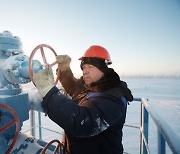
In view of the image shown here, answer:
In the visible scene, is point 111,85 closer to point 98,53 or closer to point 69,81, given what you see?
point 98,53

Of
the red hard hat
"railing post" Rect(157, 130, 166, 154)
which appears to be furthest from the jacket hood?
"railing post" Rect(157, 130, 166, 154)

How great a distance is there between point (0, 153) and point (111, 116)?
0.90m

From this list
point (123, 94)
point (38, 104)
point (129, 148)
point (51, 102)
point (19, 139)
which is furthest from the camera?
point (129, 148)

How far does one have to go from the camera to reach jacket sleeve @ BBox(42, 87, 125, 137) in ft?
3.28

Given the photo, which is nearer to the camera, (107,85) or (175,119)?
(107,85)

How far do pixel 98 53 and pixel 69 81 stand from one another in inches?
27.0

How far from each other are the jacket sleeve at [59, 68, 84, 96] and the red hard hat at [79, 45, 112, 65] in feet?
1.86

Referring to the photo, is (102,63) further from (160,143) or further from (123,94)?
(160,143)

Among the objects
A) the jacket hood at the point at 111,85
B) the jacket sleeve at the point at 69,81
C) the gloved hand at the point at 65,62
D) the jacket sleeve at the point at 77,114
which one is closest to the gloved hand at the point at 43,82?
the jacket sleeve at the point at 77,114

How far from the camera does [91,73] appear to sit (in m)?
1.40

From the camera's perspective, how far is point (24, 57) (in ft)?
4.42

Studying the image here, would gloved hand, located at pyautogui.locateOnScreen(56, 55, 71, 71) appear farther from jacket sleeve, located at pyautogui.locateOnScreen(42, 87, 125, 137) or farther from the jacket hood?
jacket sleeve, located at pyautogui.locateOnScreen(42, 87, 125, 137)

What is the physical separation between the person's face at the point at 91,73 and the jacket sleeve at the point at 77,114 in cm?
36

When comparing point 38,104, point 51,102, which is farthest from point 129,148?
point 51,102
